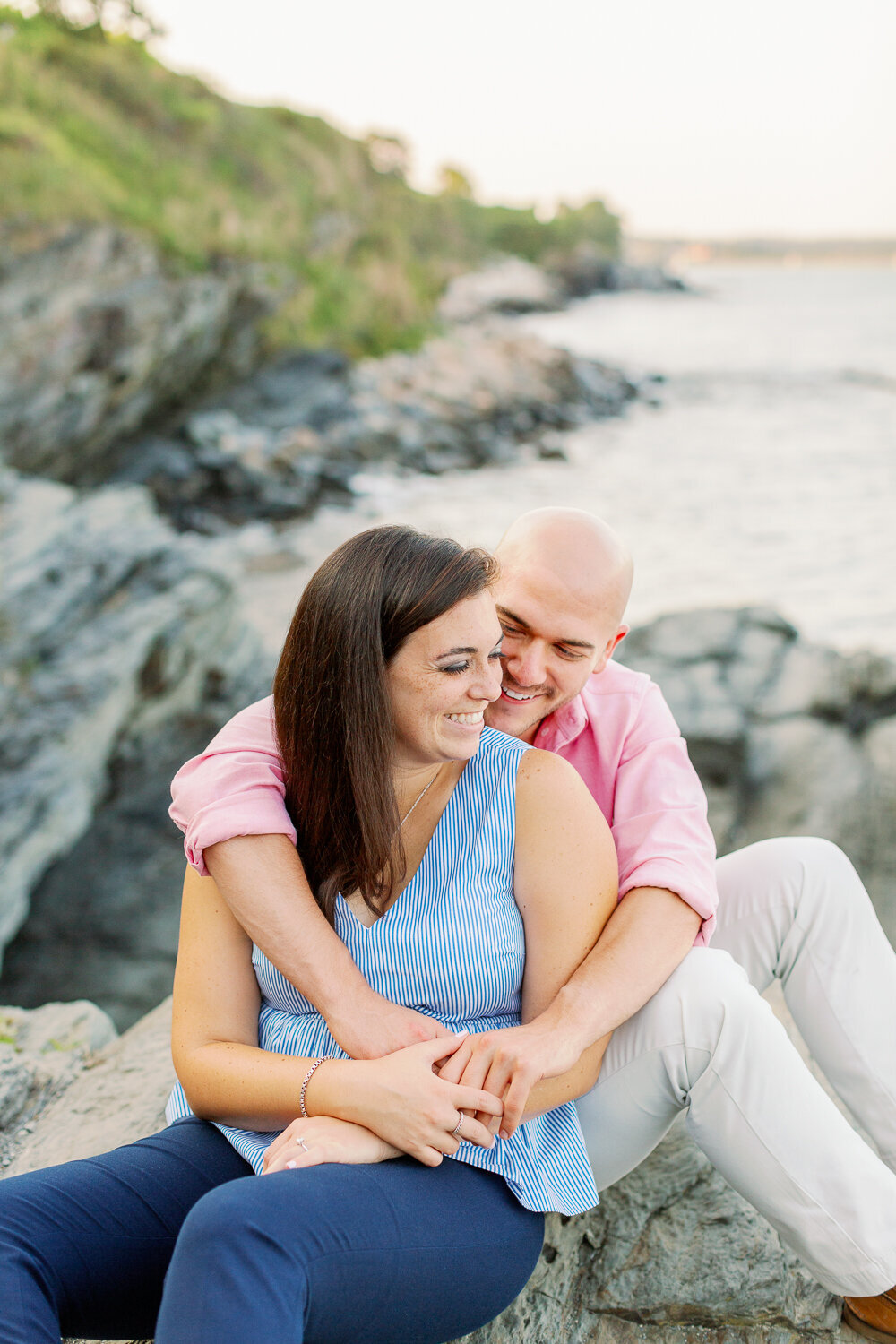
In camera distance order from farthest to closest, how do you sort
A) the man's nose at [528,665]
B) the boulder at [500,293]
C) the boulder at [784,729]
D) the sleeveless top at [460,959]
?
the boulder at [500,293]
the boulder at [784,729]
the man's nose at [528,665]
the sleeveless top at [460,959]

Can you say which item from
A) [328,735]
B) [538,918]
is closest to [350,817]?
[328,735]

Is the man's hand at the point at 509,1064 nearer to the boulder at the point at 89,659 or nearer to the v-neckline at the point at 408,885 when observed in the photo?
Answer: the v-neckline at the point at 408,885

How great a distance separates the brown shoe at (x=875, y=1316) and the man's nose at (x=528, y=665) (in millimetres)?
1333

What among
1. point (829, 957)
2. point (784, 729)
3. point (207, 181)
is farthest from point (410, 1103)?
point (207, 181)

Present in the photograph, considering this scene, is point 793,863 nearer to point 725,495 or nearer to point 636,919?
point 636,919

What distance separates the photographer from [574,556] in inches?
94.9

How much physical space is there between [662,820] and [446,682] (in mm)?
575

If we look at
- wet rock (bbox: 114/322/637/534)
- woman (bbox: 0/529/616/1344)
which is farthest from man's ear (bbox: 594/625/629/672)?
wet rock (bbox: 114/322/637/534)

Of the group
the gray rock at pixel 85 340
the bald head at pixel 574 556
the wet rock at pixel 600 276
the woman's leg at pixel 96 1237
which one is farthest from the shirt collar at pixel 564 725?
the wet rock at pixel 600 276

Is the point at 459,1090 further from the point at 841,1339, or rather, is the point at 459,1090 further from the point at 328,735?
the point at 841,1339

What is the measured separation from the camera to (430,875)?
76.6 inches

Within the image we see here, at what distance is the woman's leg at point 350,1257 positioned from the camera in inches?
55.0

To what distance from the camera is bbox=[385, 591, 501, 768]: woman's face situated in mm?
1880

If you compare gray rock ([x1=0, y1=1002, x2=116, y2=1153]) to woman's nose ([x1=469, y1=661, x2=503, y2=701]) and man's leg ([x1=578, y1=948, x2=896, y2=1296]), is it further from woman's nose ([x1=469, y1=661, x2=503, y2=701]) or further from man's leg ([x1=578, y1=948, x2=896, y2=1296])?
woman's nose ([x1=469, y1=661, x2=503, y2=701])
